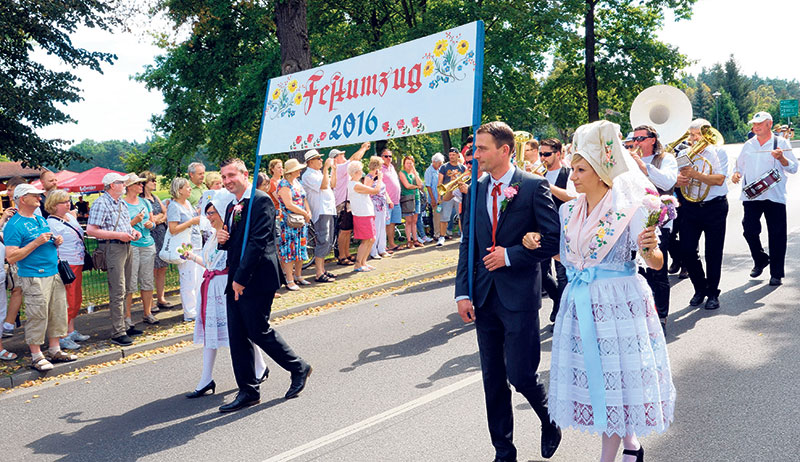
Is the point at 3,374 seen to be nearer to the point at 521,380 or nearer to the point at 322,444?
the point at 322,444

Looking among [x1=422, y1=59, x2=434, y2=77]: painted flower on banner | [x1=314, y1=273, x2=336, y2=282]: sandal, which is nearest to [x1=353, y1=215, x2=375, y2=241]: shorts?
[x1=314, y1=273, x2=336, y2=282]: sandal

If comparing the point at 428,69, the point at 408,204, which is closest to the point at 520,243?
the point at 428,69

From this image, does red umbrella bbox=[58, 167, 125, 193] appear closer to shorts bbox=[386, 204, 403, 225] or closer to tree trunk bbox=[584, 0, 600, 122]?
shorts bbox=[386, 204, 403, 225]


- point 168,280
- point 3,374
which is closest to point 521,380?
point 3,374

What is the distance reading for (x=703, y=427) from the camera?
454 cm

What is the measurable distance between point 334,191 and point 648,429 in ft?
33.2

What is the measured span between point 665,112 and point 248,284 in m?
6.70

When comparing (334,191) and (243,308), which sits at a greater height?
(334,191)

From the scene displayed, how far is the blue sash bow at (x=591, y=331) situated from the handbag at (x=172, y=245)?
21.4 ft

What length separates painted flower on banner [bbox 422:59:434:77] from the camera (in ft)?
17.7

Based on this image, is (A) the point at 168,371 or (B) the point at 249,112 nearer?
(A) the point at 168,371

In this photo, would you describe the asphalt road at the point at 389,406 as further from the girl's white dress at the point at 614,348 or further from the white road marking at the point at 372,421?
the girl's white dress at the point at 614,348

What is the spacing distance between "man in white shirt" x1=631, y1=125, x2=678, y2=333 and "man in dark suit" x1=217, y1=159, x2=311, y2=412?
371 cm

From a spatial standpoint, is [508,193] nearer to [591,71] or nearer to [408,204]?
[408,204]
